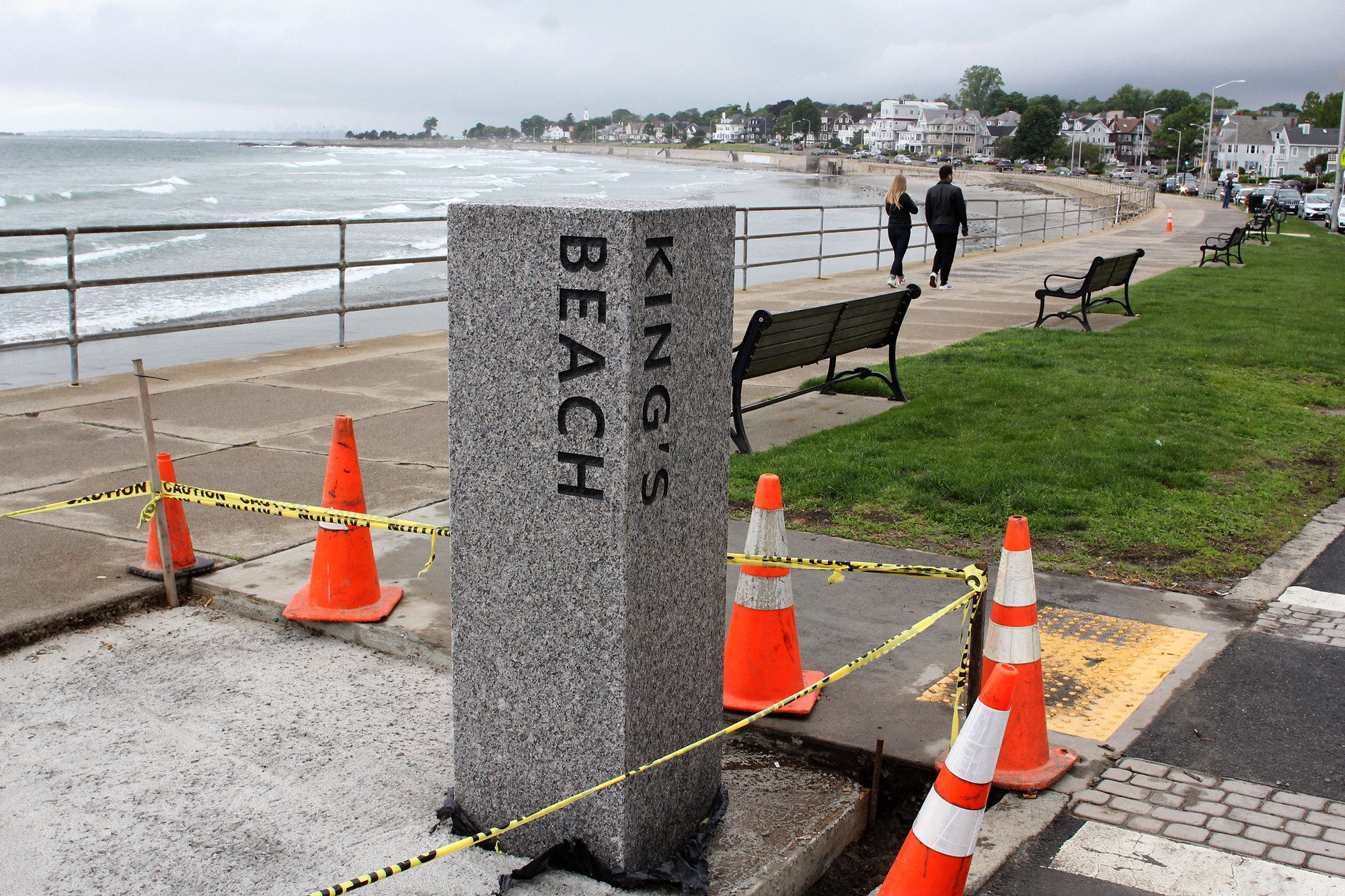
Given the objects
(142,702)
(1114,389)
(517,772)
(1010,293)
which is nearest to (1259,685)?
(517,772)

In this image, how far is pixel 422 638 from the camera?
434cm

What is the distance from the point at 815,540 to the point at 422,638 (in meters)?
2.07

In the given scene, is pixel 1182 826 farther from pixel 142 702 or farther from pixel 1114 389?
pixel 1114 389

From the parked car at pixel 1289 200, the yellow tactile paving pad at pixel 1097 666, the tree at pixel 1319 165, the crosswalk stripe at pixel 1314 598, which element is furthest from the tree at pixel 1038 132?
the yellow tactile paving pad at pixel 1097 666

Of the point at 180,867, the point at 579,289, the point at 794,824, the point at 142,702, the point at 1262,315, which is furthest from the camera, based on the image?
the point at 1262,315

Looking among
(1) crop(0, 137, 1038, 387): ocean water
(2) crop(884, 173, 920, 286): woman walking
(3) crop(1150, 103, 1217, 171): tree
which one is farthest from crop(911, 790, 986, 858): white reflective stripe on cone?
(3) crop(1150, 103, 1217, 171): tree

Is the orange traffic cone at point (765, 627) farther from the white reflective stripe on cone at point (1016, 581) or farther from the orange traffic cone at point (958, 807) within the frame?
the orange traffic cone at point (958, 807)

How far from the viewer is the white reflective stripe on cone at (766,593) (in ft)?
12.8

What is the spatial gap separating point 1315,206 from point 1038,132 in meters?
120

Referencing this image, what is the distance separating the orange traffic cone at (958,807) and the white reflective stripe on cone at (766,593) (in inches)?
51.6

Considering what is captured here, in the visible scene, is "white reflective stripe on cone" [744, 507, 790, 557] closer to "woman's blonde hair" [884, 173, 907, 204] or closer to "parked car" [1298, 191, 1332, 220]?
"woman's blonde hair" [884, 173, 907, 204]

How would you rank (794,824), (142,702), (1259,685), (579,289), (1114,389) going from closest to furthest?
(579,289), (794,824), (142,702), (1259,685), (1114,389)

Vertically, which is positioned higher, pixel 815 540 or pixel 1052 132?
pixel 1052 132

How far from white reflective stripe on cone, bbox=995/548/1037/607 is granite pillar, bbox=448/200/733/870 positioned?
928mm
